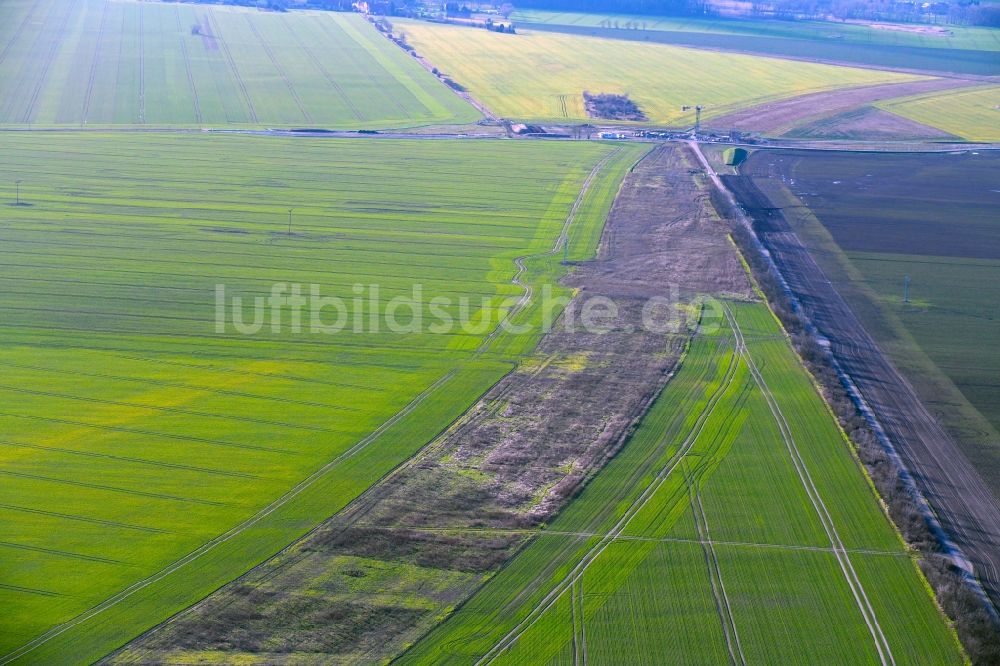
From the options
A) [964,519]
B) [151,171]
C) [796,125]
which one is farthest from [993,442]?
[796,125]

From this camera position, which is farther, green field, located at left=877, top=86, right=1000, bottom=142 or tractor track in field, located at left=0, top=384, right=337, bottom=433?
green field, located at left=877, top=86, right=1000, bottom=142

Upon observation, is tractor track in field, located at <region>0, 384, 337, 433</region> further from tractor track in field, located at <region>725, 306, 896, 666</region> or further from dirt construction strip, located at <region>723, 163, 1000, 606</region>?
dirt construction strip, located at <region>723, 163, 1000, 606</region>

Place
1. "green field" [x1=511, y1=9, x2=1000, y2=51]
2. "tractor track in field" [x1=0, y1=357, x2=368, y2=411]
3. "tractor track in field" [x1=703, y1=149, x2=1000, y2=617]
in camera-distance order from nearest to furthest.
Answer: "tractor track in field" [x1=703, y1=149, x2=1000, y2=617], "tractor track in field" [x1=0, y1=357, x2=368, y2=411], "green field" [x1=511, y1=9, x2=1000, y2=51]

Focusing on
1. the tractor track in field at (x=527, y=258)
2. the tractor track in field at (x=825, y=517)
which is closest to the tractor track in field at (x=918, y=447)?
the tractor track in field at (x=825, y=517)

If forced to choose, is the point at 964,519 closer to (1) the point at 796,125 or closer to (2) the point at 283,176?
(2) the point at 283,176

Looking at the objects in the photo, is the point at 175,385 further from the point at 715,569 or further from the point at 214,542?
the point at 715,569

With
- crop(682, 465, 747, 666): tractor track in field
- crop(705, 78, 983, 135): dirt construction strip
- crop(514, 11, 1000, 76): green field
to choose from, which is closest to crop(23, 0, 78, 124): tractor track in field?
crop(705, 78, 983, 135): dirt construction strip
